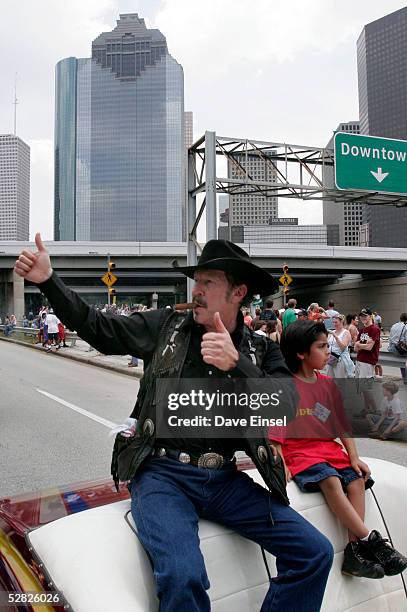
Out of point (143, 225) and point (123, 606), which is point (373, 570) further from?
point (143, 225)

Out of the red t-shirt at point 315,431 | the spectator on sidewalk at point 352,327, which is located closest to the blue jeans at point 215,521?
the red t-shirt at point 315,431

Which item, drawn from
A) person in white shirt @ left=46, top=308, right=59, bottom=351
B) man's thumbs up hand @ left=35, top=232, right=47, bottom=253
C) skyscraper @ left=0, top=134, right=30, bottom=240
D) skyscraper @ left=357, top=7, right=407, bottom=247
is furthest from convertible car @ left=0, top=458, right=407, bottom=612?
skyscraper @ left=0, top=134, right=30, bottom=240

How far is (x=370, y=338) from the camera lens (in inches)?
363

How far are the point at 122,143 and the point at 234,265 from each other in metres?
161

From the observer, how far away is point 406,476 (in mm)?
2682

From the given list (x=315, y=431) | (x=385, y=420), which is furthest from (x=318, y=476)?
(x=385, y=420)

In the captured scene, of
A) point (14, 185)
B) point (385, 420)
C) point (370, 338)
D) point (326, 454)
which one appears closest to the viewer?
point (326, 454)

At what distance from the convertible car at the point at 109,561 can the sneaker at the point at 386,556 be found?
0.39 ft

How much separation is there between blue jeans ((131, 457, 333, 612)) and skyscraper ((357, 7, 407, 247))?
93327 mm

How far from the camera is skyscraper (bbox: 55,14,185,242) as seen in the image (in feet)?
472

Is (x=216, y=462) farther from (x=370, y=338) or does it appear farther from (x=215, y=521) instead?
(x=370, y=338)

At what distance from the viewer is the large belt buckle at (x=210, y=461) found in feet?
6.81

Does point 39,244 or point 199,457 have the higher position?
point 39,244

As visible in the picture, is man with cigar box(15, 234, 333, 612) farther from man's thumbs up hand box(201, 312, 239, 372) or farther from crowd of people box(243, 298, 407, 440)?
crowd of people box(243, 298, 407, 440)
